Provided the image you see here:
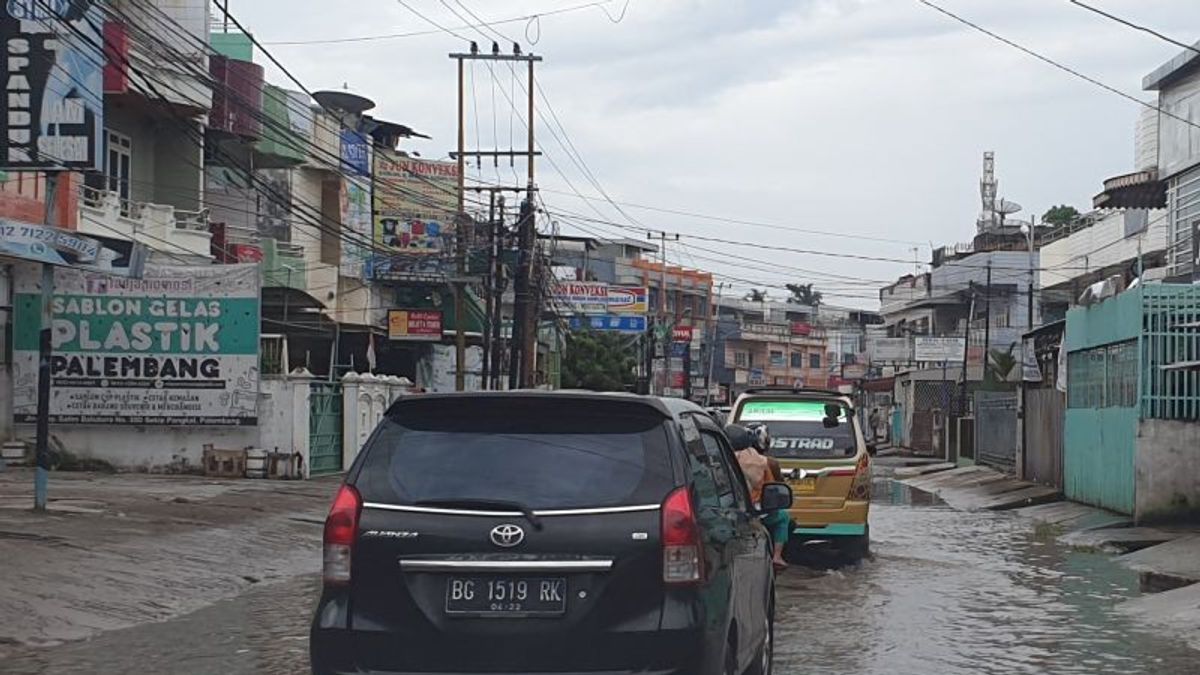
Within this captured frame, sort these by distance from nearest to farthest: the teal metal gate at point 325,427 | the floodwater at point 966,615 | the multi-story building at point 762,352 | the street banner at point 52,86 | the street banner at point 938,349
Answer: the floodwater at point 966,615 < the street banner at point 52,86 < the teal metal gate at point 325,427 < the street banner at point 938,349 < the multi-story building at point 762,352

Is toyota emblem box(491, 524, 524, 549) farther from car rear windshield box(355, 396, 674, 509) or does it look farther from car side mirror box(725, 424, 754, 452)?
car side mirror box(725, 424, 754, 452)

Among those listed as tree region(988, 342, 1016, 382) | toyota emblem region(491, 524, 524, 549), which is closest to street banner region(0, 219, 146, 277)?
toyota emblem region(491, 524, 524, 549)

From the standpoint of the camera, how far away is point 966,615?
13227mm

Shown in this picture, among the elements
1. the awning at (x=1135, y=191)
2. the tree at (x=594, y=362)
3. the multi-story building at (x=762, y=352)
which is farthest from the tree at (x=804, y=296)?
the awning at (x=1135, y=191)

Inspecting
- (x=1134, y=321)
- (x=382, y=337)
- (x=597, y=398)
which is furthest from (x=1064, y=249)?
(x=597, y=398)

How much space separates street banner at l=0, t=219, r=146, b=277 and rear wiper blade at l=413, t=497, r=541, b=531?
44.2ft

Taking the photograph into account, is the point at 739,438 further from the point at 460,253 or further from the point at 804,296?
the point at 804,296

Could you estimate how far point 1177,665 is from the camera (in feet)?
34.3

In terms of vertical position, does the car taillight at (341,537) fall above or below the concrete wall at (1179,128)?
below

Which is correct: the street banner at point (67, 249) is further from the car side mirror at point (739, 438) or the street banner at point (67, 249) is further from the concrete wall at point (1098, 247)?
the concrete wall at point (1098, 247)

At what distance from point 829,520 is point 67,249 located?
10.2 m

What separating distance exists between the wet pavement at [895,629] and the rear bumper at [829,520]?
43 cm

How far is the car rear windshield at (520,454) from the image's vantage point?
20.8 feet

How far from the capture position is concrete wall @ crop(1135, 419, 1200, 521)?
20250 millimetres
